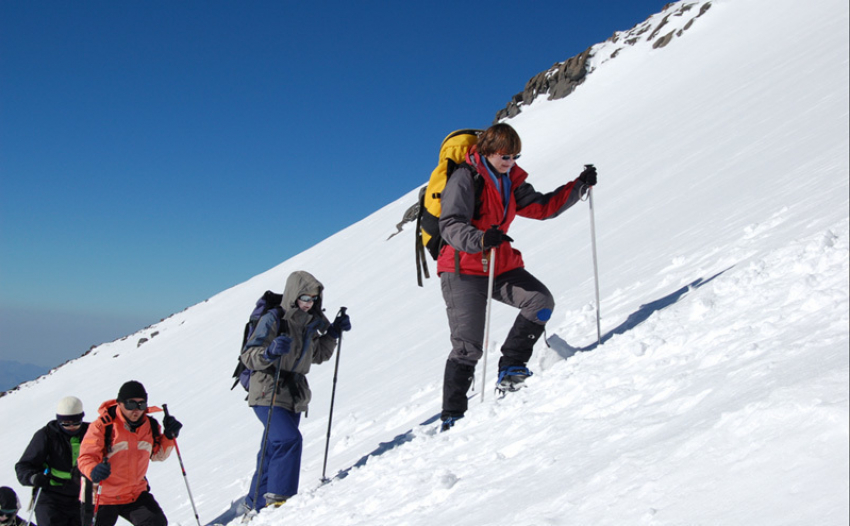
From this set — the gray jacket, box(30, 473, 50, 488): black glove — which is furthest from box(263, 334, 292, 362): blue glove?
box(30, 473, 50, 488): black glove

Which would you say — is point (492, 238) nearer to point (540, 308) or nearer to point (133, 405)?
point (540, 308)

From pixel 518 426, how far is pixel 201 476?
22.2 ft

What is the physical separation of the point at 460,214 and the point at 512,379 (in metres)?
1.24

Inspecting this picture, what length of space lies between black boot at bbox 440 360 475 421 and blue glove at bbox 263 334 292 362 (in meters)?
1.38

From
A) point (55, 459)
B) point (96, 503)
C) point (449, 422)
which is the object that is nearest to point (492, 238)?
point (449, 422)

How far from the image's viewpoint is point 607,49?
1746 inches

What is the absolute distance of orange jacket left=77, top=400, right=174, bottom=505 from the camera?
5.06m

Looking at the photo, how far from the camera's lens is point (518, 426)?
3723 millimetres

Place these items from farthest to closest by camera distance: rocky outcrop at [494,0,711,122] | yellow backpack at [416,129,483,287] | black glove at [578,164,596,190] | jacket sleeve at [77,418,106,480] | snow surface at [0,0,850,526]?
rocky outcrop at [494,0,711,122], jacket sleeve at [77,418,106,480], black glove at [578,164,596,190], yellow backpack at [416,129,483,287], snow surface at [0,0,850,526]

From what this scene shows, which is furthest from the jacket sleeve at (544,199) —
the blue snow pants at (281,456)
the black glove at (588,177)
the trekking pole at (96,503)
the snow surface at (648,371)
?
the trekking pole at (96,503)

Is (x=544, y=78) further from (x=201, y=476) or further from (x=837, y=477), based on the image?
(x=837, y=477)

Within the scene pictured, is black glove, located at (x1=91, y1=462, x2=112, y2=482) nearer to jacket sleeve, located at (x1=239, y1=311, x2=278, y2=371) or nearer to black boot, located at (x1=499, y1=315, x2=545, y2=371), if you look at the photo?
jacket sleeve, located at (x1=239, y1=311, x2=278, y2=371)

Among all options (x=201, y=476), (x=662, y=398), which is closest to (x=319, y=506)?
(x=662, y=398)

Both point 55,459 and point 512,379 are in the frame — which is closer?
point 512,379
